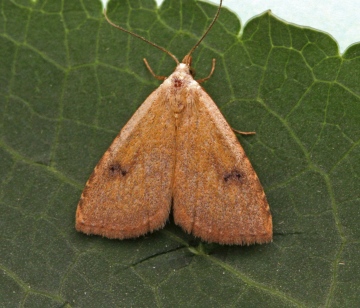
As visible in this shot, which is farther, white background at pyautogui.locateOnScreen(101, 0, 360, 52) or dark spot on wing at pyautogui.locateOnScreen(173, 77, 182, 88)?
white background at pyautogui.locateOnScreen(101, 0, 360, 52)

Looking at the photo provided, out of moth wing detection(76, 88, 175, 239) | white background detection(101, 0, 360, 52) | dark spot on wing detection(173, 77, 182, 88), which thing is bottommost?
moth wing detection(76, 88, 175, 239)

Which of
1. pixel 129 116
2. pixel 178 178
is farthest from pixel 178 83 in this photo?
pixel 178 178

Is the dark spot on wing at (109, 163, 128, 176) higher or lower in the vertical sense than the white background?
lower

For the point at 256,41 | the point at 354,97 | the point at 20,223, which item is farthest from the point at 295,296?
the point at 20,223

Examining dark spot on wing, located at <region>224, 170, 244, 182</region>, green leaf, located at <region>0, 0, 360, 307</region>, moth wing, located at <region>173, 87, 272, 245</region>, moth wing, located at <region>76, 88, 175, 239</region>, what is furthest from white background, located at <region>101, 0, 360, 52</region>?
dark spot on wing, located at <region>224, 170, 244, 182</region>

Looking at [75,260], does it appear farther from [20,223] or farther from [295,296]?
[295,296]

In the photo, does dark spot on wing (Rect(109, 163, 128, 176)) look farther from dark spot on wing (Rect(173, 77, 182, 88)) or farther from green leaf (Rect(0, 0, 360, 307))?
dark spot on wing (Rect(173, 77, 182, 88))

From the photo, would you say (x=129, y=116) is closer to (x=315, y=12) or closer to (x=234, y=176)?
(x=234, y=176)
